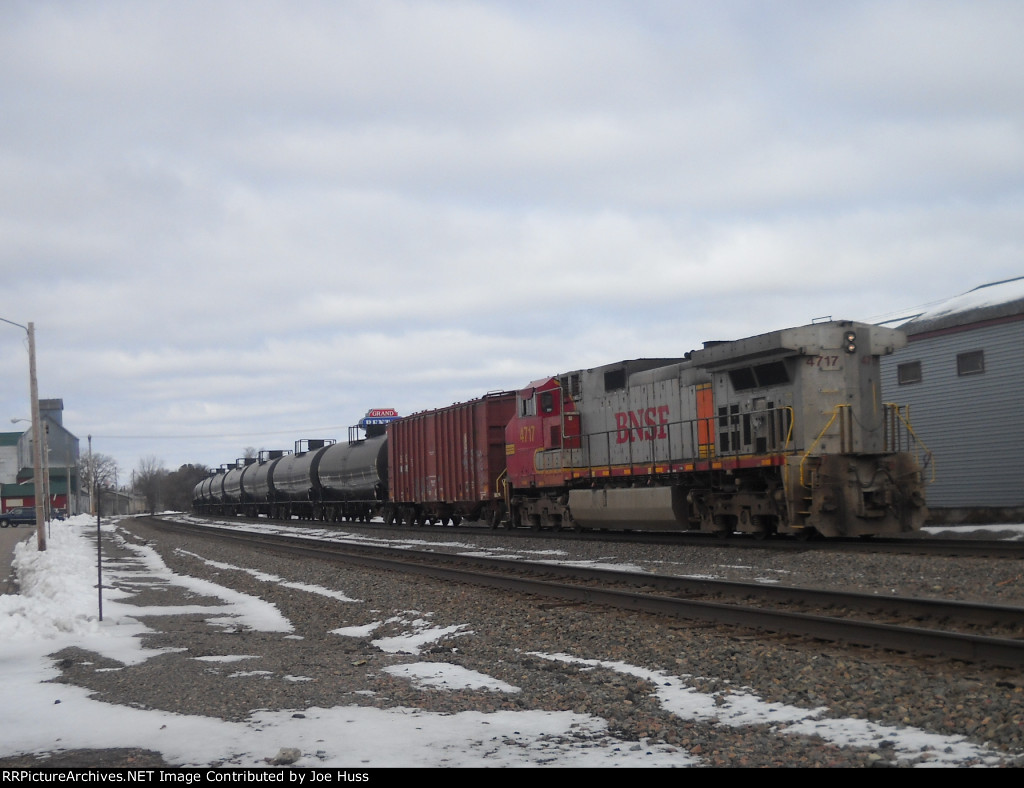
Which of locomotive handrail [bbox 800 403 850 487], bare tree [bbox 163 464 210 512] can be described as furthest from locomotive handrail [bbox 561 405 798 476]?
bare tree [bbox 163 464 210 512]

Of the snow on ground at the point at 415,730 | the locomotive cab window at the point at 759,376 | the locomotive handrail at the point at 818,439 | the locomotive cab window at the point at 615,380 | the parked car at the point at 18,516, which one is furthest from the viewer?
the parked car at the point at 18,516

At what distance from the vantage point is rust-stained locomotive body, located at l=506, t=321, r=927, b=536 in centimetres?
1634

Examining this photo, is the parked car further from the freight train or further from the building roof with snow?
the building roof with snow

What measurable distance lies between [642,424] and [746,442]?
3.39 metres

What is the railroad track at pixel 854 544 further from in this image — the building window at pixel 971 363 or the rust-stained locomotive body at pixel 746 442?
the building window at pixel 971 363

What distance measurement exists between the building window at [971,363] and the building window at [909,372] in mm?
1300

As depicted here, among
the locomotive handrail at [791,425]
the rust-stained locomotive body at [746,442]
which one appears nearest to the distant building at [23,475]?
the rust-stained locomotive body at [746,442]

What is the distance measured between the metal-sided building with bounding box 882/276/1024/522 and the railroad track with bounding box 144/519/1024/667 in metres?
12.4

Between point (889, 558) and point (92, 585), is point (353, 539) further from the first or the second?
point (889, 558)

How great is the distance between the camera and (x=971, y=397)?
23.1 meters

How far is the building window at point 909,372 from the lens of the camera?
2475cm

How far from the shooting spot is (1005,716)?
545 centimetres

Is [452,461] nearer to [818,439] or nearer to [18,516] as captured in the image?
[818,439]

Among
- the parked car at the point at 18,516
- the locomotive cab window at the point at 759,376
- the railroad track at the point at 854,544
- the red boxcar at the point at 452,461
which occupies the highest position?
the locomotive cab window at the point at 759,376
